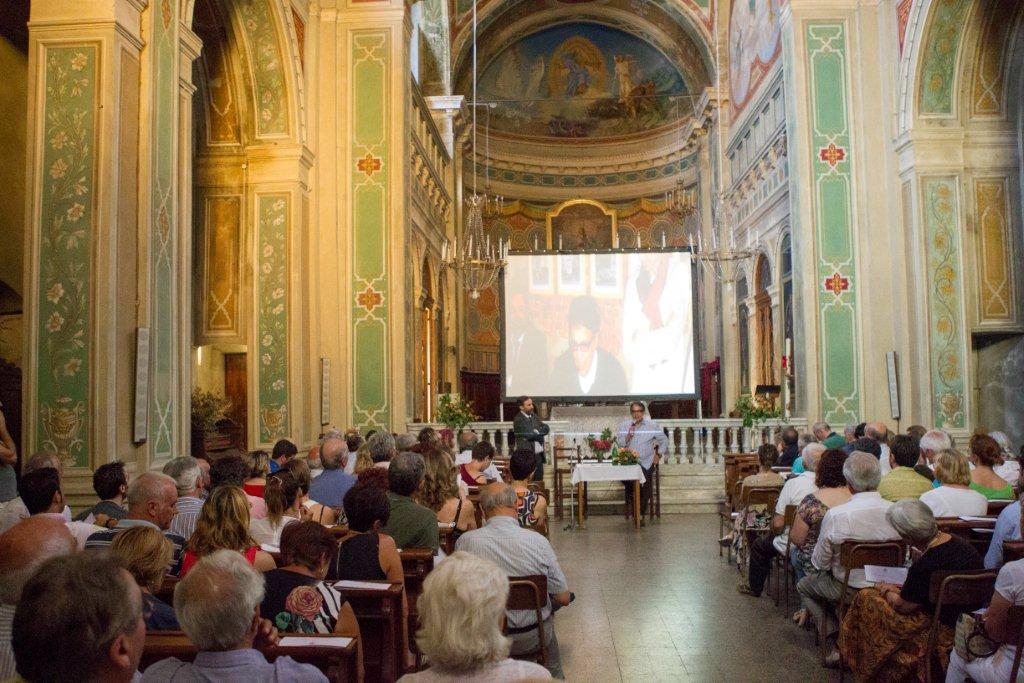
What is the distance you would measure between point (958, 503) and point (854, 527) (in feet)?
2.64

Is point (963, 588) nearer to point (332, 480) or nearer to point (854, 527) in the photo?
point (854, 527)

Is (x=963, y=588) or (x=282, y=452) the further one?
(x=282, y=452)

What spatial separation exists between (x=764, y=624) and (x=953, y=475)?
5.50 ft

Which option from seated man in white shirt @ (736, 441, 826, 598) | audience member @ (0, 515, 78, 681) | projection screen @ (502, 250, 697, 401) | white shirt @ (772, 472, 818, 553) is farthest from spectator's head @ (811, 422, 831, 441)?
audience member @ (0, 515, 78, 681)

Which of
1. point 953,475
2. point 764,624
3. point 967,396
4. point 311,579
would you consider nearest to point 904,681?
point 953,475

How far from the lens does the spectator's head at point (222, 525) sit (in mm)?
Result: 3801

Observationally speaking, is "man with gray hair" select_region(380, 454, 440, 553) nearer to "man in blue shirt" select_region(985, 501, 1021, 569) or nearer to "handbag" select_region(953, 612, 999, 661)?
"handbag" select_region(953, 612, 999, 661)

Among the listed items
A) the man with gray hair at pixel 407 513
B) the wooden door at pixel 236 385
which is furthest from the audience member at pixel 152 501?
the wooden door at pixel 236 385

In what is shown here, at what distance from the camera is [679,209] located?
23375mm

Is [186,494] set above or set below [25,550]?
below

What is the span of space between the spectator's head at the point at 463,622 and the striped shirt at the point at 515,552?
80.4 inches

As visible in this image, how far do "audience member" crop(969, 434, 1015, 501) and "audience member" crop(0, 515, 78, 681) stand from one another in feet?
18.1

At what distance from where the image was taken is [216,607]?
2311 millimetres

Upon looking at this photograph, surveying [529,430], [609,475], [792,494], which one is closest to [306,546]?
[792,494]
